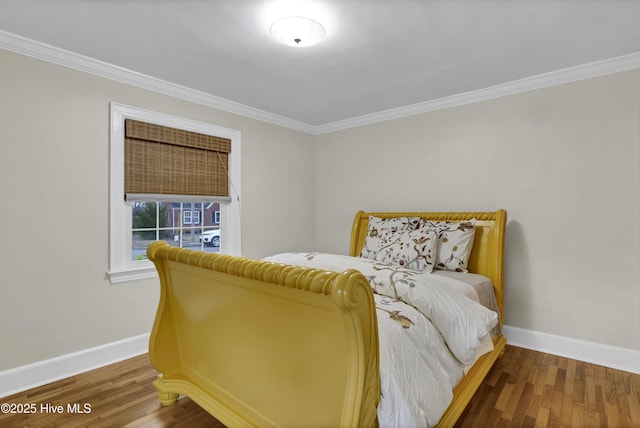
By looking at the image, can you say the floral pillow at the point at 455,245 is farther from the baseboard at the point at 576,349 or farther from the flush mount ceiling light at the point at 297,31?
the flush mount ceiling light at the point at 297,31

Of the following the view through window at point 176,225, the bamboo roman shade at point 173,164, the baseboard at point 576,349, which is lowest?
the baseboard at point 576,349

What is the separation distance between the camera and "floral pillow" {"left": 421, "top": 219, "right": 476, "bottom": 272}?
2.71 m

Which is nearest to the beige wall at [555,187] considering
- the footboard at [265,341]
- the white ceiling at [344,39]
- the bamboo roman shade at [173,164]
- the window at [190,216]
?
the white ceiling at [344,39]

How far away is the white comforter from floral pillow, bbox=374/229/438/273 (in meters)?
0.56

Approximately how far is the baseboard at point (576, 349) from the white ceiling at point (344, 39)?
217 cm

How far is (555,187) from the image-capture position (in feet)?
8.74

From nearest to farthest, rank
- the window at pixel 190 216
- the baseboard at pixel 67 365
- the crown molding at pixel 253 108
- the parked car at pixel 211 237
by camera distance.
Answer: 1. the baseboard at pixel 67 365
2. the crown molding at pixel 253 108
3. the window at pixel 190 216
4. the parked car at pixel 211 237

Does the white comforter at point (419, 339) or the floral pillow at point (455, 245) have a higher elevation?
the floral pillow at point (455, 245)

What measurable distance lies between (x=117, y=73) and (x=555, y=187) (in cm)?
364

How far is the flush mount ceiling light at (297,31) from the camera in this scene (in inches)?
72.7

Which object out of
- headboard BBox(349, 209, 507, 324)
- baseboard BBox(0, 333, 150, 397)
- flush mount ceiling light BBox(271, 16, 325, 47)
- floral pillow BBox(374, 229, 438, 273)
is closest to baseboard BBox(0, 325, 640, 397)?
baseboard BBox(0, 333, 150, 397)

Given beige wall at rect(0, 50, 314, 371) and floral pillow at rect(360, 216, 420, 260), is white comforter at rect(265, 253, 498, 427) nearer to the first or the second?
floral pillow at rect(360, 216, 420, 260)

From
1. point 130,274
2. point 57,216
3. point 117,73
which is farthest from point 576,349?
point 117,73

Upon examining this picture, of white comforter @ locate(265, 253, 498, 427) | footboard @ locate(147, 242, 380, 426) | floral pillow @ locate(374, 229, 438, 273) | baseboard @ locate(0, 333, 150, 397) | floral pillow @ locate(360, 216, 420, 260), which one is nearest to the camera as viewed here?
footboard @ locate(147, 242, 380, 426)
